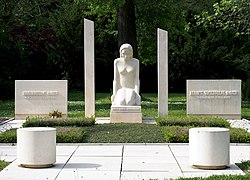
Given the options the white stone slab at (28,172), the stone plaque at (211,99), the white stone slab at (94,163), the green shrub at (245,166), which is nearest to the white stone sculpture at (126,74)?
the stone plaque at (211,99)

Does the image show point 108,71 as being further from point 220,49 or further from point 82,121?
point 82,121

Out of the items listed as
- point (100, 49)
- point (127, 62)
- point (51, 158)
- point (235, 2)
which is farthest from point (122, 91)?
point (100, 49)

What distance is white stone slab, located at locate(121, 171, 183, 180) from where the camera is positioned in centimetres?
895

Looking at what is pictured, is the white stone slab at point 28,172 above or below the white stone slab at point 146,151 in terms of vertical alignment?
below

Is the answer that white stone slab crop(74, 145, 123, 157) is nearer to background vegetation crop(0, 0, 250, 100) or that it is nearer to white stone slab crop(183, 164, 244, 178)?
white stone slab crop(183, 164, 244, 178)

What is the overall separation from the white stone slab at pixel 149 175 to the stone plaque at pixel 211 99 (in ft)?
36.3

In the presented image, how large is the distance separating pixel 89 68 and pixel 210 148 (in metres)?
10.3

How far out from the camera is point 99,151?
12148 millimetres

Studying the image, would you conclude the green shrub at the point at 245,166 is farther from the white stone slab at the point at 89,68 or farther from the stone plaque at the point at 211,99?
the stone plaque at the point at 211,99

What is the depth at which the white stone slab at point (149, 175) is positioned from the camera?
29.4 feet

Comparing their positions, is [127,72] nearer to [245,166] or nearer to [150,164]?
[150,164]

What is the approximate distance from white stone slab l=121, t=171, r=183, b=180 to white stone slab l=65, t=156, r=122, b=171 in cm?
56

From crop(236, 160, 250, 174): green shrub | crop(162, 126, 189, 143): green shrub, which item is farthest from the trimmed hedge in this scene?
crop(236, 160, 250, 174): green shrub

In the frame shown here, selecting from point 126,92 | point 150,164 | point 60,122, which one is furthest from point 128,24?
point 150,164
